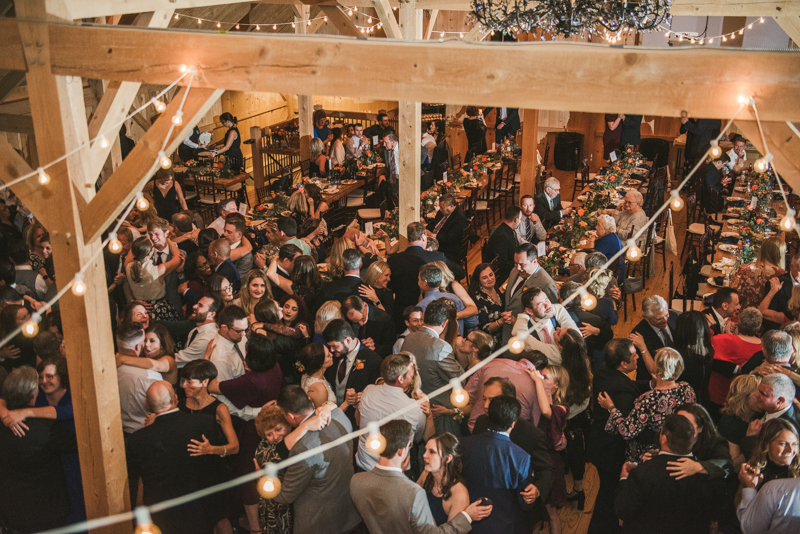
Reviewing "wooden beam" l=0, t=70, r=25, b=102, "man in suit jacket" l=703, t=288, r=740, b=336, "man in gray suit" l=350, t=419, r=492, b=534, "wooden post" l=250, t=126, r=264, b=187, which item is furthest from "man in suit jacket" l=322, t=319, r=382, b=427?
"wooden post" l=250, t=126, r=264, b=187

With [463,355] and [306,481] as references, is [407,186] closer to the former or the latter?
[463,355]

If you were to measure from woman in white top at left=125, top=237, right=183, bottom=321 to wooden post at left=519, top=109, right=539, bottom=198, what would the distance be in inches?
194

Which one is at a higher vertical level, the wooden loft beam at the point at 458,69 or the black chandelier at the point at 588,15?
the black chandelier at the point at 588,15

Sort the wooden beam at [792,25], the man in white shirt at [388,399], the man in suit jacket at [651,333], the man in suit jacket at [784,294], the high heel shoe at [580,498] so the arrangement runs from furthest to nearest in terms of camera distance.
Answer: the wooden beam at [792,25], the man in suit jacket at [784,294], the high heel shoe at [580,498], the man in suit jacket at [651,333], the man in white shirt at [388,399]

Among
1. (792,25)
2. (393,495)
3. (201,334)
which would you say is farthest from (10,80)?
(792,25)

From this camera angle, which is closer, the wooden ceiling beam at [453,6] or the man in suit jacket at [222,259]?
the wooden ceiling beam at [453,6]

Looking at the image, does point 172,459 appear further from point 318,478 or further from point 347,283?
point 347,283

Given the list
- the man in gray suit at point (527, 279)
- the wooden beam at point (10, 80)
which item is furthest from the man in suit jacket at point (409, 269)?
the wooden beam at point (10, 80)

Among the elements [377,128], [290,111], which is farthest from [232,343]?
[290,111]

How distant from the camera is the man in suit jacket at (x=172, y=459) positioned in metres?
3.43

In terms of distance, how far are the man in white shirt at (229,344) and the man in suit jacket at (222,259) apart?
3.87 ft

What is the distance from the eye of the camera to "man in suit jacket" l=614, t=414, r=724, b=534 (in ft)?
10.2

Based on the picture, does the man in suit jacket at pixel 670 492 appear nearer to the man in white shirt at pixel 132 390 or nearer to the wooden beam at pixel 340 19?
the man in white shirt at pixel 132 390

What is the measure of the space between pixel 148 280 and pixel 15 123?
330cm
